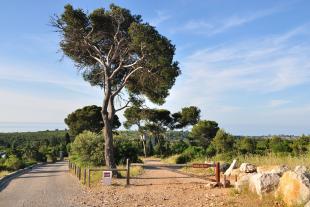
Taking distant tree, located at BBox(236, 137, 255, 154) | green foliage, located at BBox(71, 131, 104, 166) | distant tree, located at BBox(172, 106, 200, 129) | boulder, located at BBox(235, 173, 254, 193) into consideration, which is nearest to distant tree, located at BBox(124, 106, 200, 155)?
distant tree, located at BBox(172, 106, 200, 129)

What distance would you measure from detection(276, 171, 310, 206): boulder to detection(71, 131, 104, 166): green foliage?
65.1 feet

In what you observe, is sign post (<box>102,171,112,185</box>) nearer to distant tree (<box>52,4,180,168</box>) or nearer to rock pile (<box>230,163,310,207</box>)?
distant tree (<box>52,4,180,168</box>)

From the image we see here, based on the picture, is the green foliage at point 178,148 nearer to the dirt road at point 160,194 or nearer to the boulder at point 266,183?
the dirt road at point 160,194

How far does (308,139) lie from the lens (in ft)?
136

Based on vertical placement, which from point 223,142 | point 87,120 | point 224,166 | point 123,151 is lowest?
point 224,166

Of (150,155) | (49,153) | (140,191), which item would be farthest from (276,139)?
(49,153)

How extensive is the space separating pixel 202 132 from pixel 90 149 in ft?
101

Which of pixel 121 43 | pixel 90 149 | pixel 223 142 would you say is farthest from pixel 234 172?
pixel 223 142

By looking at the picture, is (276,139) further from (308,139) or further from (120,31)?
(120,31)

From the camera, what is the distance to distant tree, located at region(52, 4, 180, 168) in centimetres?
2294

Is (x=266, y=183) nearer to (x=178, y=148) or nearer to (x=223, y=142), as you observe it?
(x=223, y=142)

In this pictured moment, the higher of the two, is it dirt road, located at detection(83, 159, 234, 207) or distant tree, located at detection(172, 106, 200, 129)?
distant tree, located at detection(172, 106, 200, 129)

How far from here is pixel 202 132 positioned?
58969mm

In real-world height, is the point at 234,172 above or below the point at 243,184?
above
